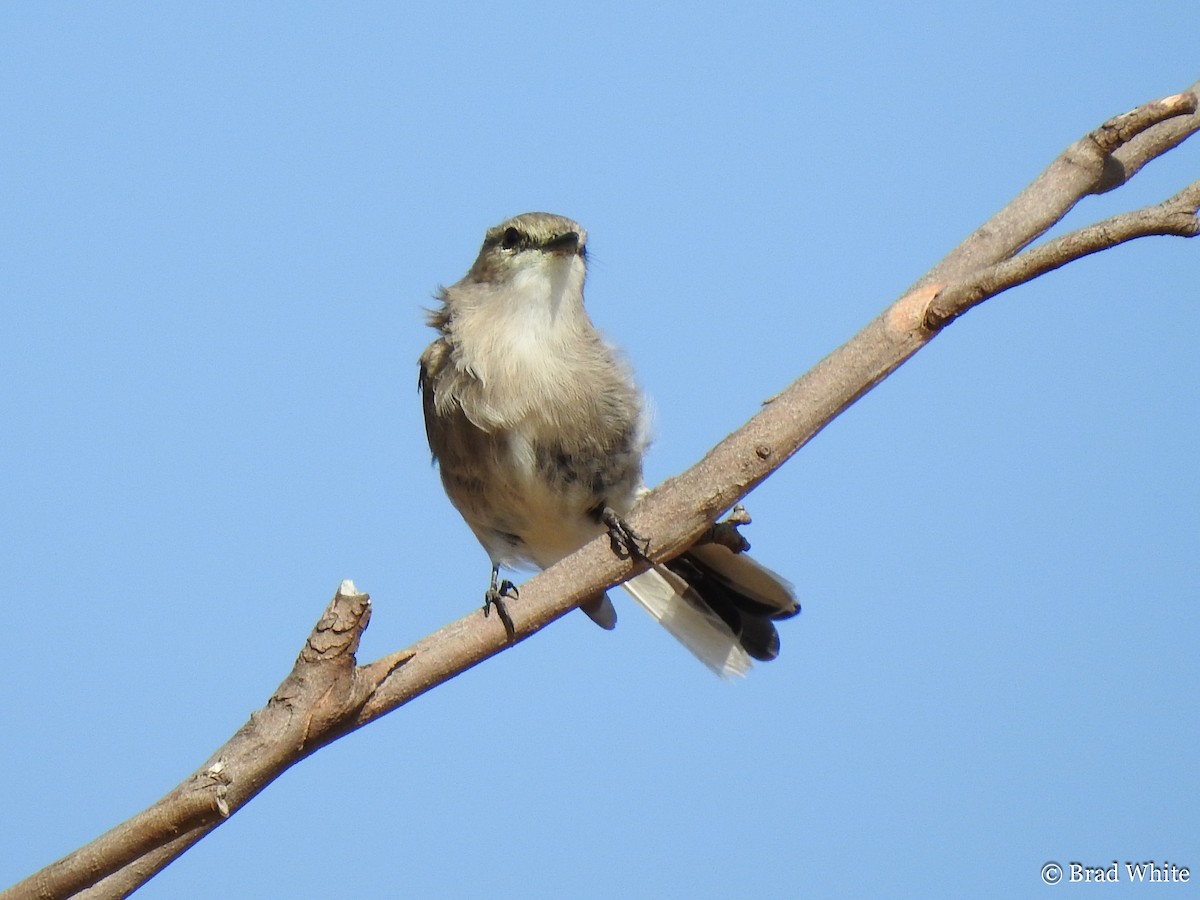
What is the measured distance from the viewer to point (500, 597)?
2.90 m

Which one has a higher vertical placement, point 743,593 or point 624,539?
point 743,593

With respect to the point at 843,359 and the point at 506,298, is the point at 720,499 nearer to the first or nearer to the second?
the point at 843,359

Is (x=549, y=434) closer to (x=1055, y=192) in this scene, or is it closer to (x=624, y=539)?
(x=624, y=539)

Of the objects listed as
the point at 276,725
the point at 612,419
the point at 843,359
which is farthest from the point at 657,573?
the point at 276,725

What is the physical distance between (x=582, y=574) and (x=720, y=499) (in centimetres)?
35

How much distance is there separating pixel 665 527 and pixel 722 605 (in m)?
0.97

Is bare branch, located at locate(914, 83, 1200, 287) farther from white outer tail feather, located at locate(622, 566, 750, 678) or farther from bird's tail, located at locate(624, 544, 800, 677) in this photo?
white outer tail feather, located at locate(622, 566, 750, 678)

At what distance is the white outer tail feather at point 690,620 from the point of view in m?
3.78

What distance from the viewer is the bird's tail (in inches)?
146

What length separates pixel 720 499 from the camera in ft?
9.32

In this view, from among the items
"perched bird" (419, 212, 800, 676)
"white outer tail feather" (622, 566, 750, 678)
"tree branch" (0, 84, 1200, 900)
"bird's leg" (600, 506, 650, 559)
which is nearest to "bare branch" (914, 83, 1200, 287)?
"tree branch" (0, 84, 1200, 900)

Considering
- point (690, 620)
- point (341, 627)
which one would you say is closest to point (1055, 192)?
point (690, 620)

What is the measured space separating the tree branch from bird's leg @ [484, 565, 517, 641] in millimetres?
15

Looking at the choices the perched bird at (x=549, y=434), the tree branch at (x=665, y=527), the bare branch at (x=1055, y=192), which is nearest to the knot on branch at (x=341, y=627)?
the tree branch at (x=665, y=527)
